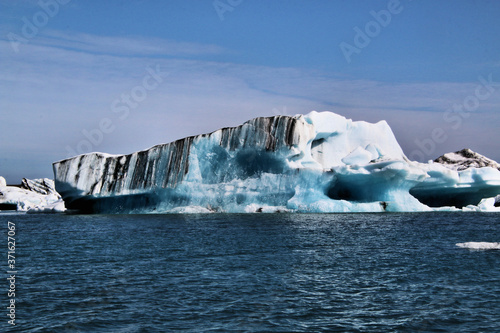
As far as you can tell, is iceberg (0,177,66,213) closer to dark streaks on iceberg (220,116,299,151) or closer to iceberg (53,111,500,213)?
iceberg (53,111,500,213)

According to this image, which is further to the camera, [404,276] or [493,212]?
[493,212]

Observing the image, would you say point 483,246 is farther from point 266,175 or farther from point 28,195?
point 28,195

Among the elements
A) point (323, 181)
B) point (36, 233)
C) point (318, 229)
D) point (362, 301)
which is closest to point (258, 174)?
point (323, 181)

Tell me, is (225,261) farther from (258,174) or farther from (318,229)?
(258,174)

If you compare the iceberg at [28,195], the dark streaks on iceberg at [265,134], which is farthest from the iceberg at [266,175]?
the iceberg at [28,195]

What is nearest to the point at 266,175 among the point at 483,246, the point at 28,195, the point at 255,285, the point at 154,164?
the point at 154,164

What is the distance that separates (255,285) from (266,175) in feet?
85.2

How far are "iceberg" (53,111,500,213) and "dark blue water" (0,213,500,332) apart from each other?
592 inches

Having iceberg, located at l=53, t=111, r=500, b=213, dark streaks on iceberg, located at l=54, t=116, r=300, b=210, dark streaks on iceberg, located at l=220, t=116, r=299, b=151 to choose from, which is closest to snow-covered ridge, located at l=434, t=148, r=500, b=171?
iceberg, located at l=53, t=111, r=500, b=213

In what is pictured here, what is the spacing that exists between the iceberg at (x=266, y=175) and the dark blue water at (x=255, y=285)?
49.4 ft

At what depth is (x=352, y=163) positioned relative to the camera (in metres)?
39.4

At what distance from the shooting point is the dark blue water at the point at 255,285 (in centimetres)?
1016

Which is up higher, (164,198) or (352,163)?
(352,163)

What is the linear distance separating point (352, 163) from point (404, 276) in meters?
25.3
